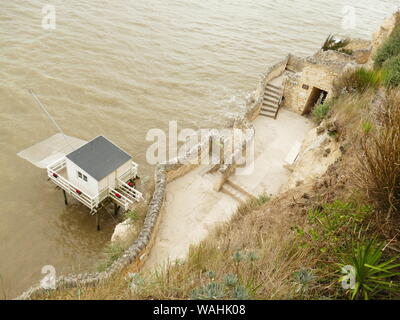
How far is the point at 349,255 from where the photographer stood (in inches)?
162

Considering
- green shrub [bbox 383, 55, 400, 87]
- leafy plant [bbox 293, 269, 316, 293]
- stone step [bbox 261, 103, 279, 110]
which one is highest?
green shrub [bbox 383, 55, 400, 87]

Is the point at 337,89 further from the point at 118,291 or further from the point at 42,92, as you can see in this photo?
the point at 42,92

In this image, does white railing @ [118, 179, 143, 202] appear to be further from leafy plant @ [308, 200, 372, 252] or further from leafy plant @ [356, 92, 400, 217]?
leafy plant @ [356, 92, 400, 217]

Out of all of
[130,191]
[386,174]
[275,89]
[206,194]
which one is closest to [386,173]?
[386,174]

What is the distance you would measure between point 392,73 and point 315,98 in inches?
253

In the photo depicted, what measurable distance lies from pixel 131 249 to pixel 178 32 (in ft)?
75.5

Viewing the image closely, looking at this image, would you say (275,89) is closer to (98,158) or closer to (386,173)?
(98,158)

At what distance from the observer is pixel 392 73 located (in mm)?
10531

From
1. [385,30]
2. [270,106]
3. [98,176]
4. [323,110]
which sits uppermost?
[385,30]

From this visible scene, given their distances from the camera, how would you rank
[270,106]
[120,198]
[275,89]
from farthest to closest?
[275,89] < [270,106] < [120,198]

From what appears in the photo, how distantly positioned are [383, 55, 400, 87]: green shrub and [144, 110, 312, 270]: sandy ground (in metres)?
4.67

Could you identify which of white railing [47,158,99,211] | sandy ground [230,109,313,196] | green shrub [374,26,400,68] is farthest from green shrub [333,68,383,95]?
white railing [47,158,99,211]

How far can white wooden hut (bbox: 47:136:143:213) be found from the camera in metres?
12.5
